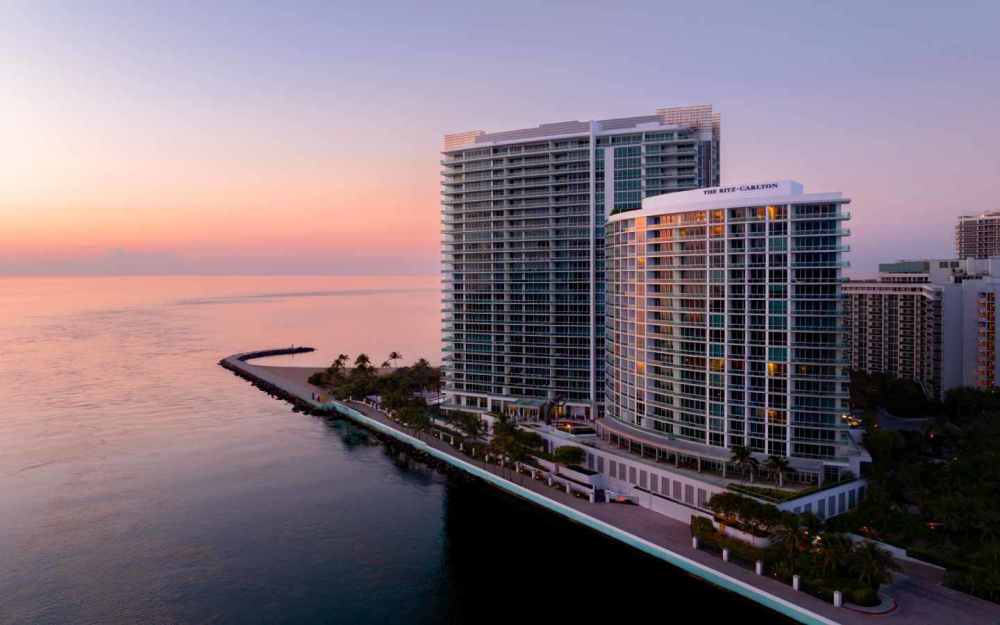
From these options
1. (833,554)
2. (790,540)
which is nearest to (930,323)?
(790,540)

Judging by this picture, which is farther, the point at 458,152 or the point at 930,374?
the point at 930,374

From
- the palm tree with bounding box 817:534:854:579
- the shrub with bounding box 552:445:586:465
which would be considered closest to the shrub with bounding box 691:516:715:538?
the palm tree with bounding box 817:534:854:579

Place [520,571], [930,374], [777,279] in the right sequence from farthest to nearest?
[930,374], [777,279], [520,571]

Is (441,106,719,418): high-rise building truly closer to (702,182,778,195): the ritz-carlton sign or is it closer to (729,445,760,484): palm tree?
(702,182,778,195): the ritz-carlton sign

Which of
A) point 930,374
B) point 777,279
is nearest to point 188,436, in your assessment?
point 777,279

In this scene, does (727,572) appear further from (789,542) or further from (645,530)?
(645,530)

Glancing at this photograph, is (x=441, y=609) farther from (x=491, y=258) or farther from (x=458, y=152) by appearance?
(x=458, y=152)
